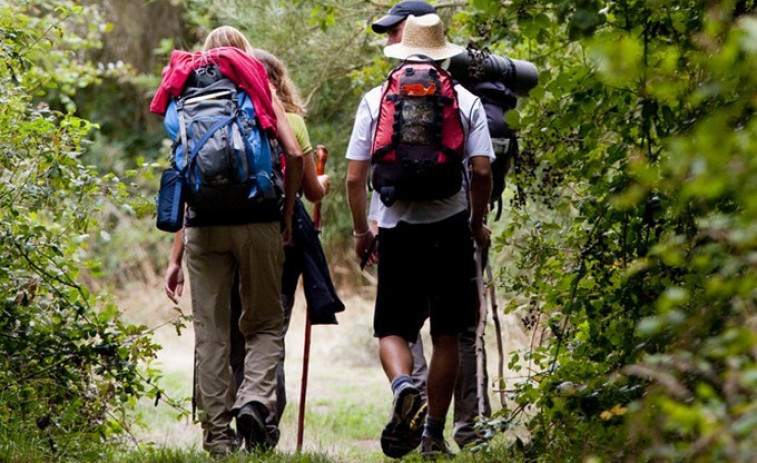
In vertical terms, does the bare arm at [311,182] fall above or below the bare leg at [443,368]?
above

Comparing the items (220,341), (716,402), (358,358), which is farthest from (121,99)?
(716,402)

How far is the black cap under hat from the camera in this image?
6117 mm

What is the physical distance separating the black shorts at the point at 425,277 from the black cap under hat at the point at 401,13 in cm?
119

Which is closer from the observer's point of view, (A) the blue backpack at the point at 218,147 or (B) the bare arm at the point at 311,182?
(A) the blue backpack at the point at 218,147

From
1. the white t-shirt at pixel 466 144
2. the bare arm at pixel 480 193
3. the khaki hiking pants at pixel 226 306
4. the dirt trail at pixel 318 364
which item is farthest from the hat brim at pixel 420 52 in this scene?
the dirt trail at pixel 318 364

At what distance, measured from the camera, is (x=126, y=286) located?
18562mm

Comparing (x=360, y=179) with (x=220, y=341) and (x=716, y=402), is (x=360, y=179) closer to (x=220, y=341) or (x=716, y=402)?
(x=220, y=341)

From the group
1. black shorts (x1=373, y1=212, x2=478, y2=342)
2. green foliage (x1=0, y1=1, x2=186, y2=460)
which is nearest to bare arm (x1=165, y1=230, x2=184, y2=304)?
green foliage (x1=0, y1=1, x2=186, y2=460)

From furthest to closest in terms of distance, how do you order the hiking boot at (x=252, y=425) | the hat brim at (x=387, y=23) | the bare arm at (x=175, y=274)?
the hat brim at (x=387, y=23) → the bare arm at (x=175, y=274) → the hiking boot at (x=252, y=425)

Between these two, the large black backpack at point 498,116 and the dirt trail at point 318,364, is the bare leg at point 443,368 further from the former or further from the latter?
the dirt trail at point 318,364

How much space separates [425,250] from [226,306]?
0.98 meters

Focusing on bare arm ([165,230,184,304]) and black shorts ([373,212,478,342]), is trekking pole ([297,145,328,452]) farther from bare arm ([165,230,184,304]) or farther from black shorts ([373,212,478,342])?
black shorts ([373,212,478,342])

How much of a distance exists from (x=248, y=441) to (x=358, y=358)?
28.0ft

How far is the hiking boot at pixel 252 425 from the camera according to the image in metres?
5.52
